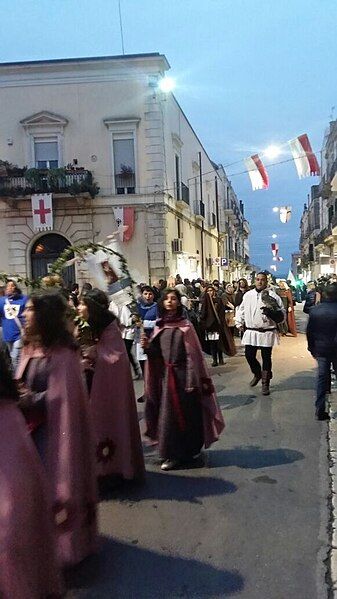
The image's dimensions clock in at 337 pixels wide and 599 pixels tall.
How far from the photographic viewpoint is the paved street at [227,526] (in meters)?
3.53

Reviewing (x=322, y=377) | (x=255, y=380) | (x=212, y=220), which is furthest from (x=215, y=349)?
(x=212, y=220)

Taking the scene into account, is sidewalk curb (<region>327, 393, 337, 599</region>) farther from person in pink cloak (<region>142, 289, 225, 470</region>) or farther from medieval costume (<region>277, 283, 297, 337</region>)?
medieval costume (<region>277, 283, 297, 337</region>)

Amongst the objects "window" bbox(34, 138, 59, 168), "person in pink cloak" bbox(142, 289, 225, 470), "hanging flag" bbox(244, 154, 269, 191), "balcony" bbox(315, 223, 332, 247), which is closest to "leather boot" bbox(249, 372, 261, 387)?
"person in pink cloak" bbox(142, 289, 225, 470)

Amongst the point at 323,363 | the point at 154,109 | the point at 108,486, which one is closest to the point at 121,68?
the point at 154,109

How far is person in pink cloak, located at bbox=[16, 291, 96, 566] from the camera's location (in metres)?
3.52

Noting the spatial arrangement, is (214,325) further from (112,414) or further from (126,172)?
(126,172)

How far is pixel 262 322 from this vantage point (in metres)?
8.62

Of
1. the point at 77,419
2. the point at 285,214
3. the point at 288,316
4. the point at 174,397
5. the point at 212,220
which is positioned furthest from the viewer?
the point at 212,220

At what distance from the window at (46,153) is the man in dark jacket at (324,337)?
1964 cm

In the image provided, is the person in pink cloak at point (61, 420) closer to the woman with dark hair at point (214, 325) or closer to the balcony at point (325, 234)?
the woman with dark hair at point (214, 325)

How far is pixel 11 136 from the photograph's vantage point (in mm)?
24500

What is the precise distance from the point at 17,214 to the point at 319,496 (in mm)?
21680

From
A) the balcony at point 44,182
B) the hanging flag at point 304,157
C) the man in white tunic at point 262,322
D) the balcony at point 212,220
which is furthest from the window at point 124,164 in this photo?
the man in white tunic at point 262,322

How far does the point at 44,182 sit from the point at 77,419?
70.2 ft
